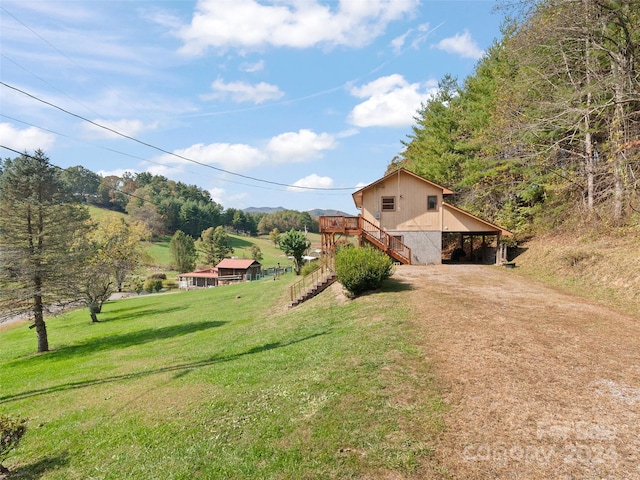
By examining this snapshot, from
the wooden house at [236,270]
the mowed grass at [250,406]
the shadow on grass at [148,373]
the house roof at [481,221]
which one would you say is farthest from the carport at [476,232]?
the wooden house at [236,270]

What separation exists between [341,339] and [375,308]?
10.0 ft

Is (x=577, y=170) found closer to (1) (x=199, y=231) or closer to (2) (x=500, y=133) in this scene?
(2) (x=500, y=133)

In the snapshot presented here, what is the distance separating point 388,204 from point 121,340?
19.9 m

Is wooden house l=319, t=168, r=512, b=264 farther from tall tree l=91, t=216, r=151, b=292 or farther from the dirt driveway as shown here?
tall tree l=91, t=216, r=151, b=292

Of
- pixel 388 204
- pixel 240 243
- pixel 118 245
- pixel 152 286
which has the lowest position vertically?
pixel 152 286

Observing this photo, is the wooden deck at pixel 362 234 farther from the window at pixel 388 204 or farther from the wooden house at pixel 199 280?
the wooden house at pixel 199 280

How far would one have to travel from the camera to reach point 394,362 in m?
7.37

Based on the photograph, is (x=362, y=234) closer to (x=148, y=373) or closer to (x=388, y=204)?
(x=388, y=204)

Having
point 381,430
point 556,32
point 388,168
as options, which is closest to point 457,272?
point 556,32

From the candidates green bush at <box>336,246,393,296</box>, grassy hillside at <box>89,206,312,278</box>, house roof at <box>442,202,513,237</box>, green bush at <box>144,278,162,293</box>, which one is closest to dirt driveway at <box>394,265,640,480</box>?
green bush at <box>336,246,393,296</box>

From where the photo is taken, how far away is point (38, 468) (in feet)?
20.1

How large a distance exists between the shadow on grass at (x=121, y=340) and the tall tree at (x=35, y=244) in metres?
1.55

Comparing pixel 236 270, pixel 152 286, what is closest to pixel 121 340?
pixel 236 270

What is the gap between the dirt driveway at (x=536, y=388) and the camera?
13.7 ft
